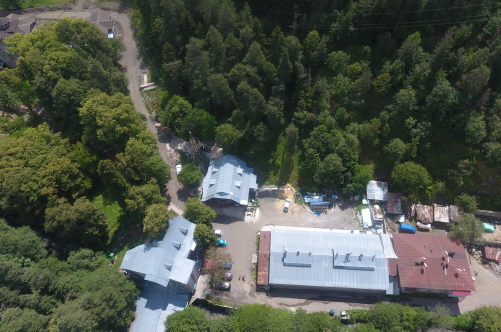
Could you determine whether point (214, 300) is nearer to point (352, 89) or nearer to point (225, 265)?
point (225, 265)

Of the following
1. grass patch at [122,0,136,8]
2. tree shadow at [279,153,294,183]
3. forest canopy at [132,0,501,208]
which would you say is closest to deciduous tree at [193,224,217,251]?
forest canopy at [132,0,501,208]

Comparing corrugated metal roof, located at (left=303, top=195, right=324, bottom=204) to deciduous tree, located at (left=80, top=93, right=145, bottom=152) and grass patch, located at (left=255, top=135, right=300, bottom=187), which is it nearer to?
grass patch, located at (left=255, top=135, right=300, bottom=187)

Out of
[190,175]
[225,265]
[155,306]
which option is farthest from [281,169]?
[155,306]

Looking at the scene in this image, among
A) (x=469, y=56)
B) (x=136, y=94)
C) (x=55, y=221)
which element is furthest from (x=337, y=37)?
(x=55, y=221)

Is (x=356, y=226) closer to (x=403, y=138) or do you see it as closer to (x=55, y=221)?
(x=403, y=138)

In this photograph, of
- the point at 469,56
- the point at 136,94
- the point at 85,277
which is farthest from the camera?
the point at 136,94

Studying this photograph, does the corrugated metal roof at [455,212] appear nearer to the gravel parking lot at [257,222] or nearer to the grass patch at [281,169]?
the gravel parking lot at [257,222]

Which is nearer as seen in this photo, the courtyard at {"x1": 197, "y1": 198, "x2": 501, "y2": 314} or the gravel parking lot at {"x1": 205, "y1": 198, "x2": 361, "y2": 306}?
the courtyard at {"x1": 197, "y1": 198, "x2": 501, "y2": 314}
